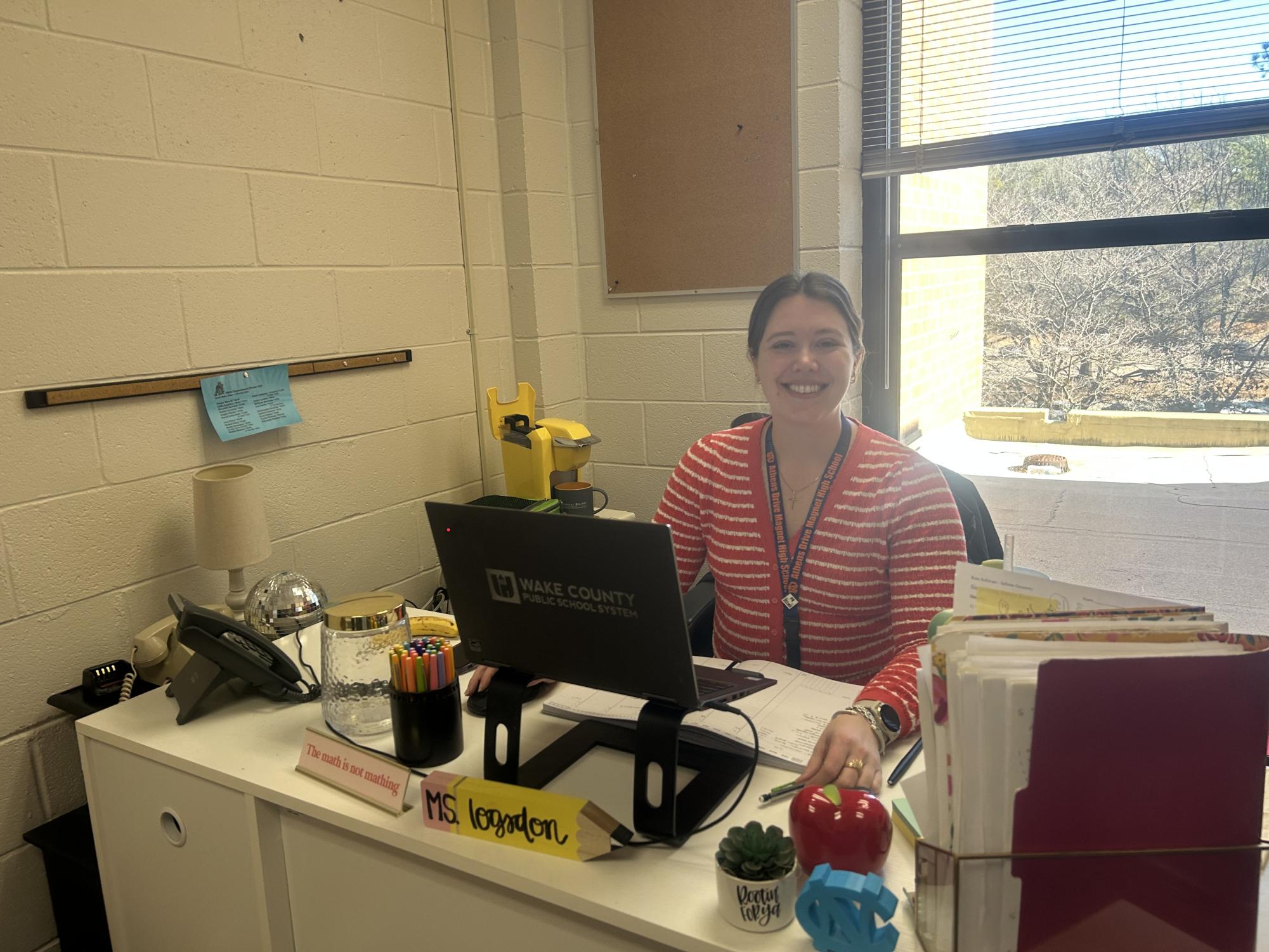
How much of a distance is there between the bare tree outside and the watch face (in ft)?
4.78

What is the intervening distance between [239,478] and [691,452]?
860mm

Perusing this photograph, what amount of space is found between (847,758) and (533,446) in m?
1.41

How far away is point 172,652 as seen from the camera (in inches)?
64.4

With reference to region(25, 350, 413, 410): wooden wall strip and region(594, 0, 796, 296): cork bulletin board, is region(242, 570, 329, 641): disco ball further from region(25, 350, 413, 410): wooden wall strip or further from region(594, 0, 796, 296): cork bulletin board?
region(594, 0, 796, 296): cork bulletin board

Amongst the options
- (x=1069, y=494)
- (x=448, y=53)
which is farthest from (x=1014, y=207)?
(x=448, y=53)

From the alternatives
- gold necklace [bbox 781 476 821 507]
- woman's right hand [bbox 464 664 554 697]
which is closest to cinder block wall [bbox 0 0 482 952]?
woman's right hand [bbox 464 664 554 697]

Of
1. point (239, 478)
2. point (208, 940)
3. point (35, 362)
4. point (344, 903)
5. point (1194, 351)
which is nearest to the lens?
point (344, 903)

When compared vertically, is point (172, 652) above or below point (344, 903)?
above

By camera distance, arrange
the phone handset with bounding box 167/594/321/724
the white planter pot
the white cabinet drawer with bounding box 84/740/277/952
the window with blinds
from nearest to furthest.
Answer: the white planter pot
the white cabinet drawer with bounding box 84/740/277/952
the phone handset with bounding box 167/594/321/724
the window with blinds

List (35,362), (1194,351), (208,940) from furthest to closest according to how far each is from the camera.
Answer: (1194,351)
(35,362)
(208,940)

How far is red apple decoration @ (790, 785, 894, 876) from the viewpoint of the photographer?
939 millimetres

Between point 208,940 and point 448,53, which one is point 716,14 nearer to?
point 448,53

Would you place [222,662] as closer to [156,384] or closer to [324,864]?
[324,864]

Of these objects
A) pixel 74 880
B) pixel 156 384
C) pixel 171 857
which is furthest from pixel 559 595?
pixel 74 880
